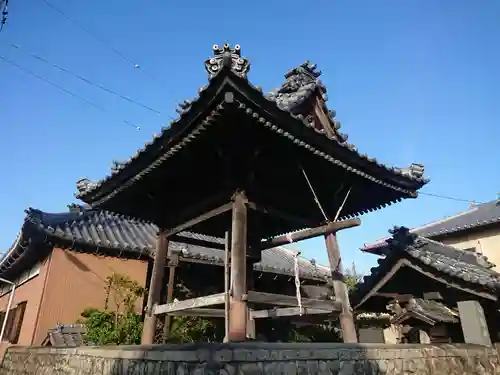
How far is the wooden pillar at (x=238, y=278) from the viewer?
14.1 feet

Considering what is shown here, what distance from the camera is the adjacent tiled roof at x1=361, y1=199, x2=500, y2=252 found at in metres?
17.1

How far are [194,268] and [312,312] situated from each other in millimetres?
8090

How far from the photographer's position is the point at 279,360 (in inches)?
143

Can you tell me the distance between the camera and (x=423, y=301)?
6.48 metres

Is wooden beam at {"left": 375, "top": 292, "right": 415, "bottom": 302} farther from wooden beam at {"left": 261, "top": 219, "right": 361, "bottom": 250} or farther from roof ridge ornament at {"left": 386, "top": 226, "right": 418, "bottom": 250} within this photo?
wooden beam at {"left": 261, "top": 219, "right": 361, "bottom": 250}

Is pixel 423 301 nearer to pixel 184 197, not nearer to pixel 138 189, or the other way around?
pixel 184 197

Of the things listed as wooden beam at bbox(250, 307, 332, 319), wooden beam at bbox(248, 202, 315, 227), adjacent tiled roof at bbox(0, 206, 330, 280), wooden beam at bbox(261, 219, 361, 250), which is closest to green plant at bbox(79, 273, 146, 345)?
adjacent tiled roof at bbox(0, 206, 330, 280)

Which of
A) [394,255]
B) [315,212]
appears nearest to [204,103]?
[315,212]

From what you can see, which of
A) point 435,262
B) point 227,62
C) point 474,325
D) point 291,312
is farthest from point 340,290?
point 227,62

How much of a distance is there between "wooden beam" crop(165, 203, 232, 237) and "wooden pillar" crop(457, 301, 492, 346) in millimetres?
4690

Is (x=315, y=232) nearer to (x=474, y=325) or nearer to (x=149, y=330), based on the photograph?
(x=474, y=325)

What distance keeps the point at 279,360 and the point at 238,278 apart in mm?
1237

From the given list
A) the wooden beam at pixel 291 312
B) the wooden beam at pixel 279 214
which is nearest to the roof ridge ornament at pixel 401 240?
the wooden beam at pixel 279 214

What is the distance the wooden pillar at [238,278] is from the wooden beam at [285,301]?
0.21 metres
